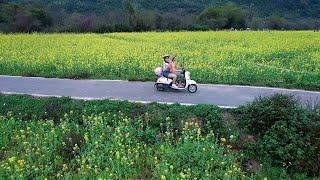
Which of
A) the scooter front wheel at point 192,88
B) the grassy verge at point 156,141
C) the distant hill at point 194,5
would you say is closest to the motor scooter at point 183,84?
the scooter front wheel at point 192,88

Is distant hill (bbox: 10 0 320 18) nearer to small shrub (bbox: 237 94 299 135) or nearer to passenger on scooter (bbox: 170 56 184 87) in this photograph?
passenger on scooter (bbox: 170 56 184 87)

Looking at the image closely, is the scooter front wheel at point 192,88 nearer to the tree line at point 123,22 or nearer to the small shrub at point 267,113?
the small shrub at point 267,113

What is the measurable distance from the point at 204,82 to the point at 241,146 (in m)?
5.30

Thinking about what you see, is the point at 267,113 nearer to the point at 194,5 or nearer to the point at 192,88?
the point at 192,88

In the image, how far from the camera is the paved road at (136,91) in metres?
13.8

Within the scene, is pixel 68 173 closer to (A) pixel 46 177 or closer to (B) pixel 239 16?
(A) pixel 46 177

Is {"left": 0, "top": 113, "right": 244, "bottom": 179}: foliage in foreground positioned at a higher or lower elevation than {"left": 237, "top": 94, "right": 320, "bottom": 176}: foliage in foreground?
lower

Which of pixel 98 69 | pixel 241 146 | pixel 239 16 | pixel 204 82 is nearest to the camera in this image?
pixel 241 146

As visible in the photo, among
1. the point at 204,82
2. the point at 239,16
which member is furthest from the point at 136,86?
the point at 239,16

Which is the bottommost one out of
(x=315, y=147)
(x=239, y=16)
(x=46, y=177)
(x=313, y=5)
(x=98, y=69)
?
(x=313, y=5)

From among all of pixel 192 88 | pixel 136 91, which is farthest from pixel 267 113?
pixel 136 91

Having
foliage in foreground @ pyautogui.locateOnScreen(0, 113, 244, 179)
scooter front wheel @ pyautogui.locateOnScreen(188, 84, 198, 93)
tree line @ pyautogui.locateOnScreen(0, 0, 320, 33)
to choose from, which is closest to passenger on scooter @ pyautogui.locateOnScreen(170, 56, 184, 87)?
scooter front wheel @ pyautogui.locateOnScreen(188, 84, 198, 93)

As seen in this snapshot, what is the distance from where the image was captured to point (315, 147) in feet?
33.9

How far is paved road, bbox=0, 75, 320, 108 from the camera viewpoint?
45.2 ft
